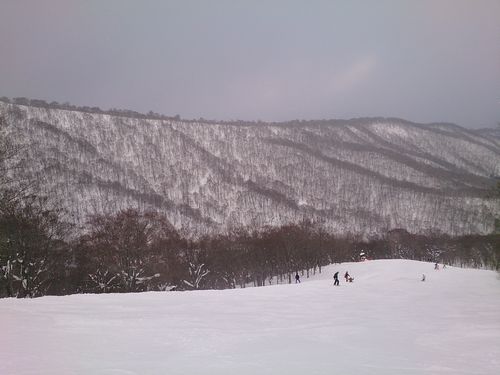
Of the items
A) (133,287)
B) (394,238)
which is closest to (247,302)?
(133,287)

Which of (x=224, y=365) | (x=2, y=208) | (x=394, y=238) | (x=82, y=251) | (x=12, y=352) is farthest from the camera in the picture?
(x=394, y=238)

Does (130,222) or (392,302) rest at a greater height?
(130,222)

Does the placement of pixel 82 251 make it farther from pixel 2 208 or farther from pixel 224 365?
pixel 224 365

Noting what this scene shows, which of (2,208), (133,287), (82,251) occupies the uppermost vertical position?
(2,208)

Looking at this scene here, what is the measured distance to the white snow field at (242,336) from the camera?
11.3 metres

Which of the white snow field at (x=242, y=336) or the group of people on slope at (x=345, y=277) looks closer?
the white snow field at (x=242, y=336)

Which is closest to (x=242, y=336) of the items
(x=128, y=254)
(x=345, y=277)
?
(x=345, y=277)

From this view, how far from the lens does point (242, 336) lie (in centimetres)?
1558

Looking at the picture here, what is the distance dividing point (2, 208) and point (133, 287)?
2168cm

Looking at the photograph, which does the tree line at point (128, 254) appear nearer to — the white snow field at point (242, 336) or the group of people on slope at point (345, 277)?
the white snow field at point (242, 336)

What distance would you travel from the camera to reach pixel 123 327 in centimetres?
1582

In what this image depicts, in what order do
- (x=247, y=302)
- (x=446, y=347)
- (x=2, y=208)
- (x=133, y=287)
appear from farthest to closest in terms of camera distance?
(x=133, y=287)
(x=2, y=208)
(x=247, y=302)
(x=446, y=347)

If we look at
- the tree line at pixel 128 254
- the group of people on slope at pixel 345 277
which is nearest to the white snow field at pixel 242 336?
the group of people on slope at pixel 345 277

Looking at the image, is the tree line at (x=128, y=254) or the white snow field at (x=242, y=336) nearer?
the white snow field at (x=242, y=336)
